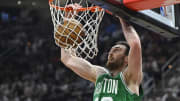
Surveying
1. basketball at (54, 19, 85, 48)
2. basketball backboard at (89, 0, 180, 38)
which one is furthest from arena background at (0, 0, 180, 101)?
basketball at (54, 19, 85, 48)

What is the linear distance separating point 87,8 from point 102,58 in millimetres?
6108

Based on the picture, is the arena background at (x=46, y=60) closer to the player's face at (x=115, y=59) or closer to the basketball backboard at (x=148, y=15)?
the basketball backboard at (x=148, y=15)

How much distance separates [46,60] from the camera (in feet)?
31.9

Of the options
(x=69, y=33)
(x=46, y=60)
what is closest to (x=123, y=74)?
(x=69, y=33)

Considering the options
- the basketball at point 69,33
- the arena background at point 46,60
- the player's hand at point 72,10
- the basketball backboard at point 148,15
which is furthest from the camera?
the arena background at point 46,60

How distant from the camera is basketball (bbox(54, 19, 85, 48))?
2.88 meters

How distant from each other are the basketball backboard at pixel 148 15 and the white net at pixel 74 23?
353 mm

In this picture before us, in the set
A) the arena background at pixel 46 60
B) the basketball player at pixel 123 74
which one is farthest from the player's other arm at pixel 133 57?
the arena background at pixel 46 60

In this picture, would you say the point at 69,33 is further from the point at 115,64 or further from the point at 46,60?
the point at 46,60

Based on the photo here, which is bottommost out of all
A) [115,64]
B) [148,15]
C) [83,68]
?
[83,68]

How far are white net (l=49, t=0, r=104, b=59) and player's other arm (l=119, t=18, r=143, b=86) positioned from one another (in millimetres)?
363

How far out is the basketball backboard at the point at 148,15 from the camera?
2.62 metres

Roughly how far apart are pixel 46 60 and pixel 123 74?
23.2 ft

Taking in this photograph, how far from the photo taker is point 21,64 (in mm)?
9562
